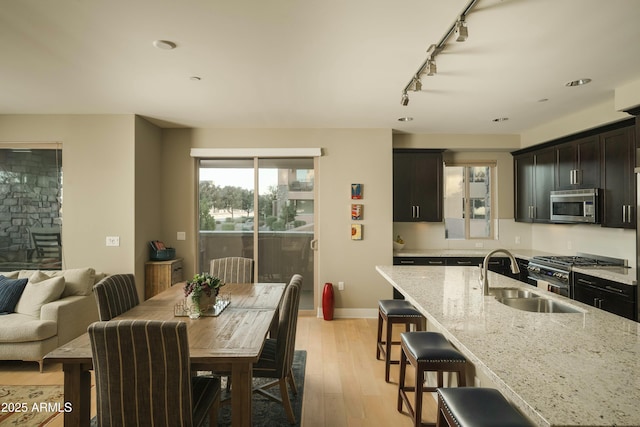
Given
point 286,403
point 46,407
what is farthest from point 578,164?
point 46,407

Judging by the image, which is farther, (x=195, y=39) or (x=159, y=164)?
(x=159, y=164)

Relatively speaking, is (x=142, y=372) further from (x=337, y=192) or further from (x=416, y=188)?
(x=416, y=188)

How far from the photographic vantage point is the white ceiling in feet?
6.80

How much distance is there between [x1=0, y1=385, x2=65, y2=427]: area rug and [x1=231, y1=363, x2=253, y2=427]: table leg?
60.7 inches

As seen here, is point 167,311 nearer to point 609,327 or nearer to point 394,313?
point 394,313

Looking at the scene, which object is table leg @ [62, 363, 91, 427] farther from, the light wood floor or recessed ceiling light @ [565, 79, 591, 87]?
recessed ceiling light @ [565, 79, 591, 87]

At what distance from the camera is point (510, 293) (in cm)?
258

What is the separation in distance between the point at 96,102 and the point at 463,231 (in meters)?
5.33

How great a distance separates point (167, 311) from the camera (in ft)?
8.38

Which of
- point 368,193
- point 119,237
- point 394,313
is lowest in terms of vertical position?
point 394,313

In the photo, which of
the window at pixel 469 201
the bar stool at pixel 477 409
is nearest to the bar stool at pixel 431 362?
the bar stool at pixel 477 409

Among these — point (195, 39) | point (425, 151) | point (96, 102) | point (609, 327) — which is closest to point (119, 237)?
point (96, 102)

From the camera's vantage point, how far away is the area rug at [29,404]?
8.20 feet

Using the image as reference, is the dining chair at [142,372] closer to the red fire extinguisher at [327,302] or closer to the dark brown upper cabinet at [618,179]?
the red fire extinguisher at [327,302]
